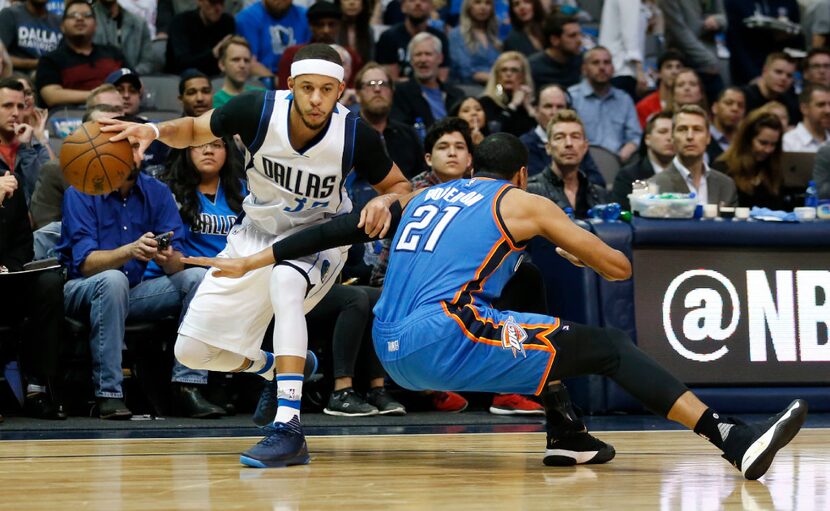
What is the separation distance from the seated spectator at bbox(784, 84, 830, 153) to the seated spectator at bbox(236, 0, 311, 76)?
15.1 ft

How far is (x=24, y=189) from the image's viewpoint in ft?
27.9

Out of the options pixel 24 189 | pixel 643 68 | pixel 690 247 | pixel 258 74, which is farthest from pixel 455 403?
pixel 643 68

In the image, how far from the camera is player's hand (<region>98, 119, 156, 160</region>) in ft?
18.6

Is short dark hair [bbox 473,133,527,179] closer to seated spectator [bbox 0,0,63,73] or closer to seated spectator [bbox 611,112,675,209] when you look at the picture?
seated spectator [bbox 611,112,675,209]

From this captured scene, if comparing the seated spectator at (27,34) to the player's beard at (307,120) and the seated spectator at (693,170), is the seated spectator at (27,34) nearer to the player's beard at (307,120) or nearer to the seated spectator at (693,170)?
the seated spectator at (693,170)

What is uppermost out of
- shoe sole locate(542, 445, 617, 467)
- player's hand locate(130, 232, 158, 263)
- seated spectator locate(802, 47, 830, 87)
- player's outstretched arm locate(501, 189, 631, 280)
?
seated spectator locate(802, 47, 830, 87)

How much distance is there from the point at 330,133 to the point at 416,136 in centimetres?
403

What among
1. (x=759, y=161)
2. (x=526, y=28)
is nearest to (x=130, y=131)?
(x=759, y=161)

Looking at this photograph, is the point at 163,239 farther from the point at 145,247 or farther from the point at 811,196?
the point at 811,196

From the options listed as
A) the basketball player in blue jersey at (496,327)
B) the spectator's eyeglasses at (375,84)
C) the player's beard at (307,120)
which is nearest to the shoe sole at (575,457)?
the basketball player in blue jersey at (496,327)

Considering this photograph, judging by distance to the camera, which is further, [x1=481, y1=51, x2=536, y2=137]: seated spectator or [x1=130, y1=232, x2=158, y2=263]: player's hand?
[x1=481, y1=51, x2=536, y2=137]: seated spectator

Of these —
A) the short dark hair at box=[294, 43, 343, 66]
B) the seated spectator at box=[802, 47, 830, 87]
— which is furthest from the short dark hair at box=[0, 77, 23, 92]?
the seated spectator at box=[802, 47, 830, 87]

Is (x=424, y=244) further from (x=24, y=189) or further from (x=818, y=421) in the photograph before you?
(x=24, y=189)

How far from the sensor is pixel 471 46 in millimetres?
12422
